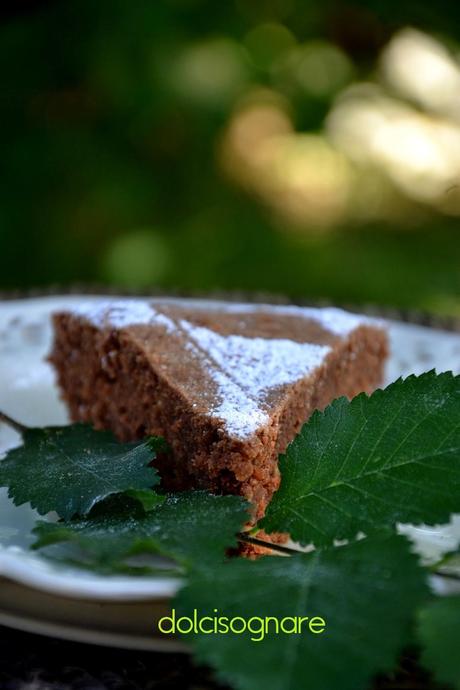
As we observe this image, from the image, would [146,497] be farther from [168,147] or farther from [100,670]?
[168,147]

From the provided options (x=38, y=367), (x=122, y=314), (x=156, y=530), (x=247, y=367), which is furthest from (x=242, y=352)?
(x=38, y=367)

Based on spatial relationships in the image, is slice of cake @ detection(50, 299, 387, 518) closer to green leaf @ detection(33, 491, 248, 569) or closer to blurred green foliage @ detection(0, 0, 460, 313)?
green leaf @ detection(33, 491, 248, 569)

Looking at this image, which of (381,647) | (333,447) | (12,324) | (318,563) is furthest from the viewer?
(12,324)

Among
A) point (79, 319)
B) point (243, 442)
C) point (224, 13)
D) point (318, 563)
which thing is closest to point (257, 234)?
point (224, 13)

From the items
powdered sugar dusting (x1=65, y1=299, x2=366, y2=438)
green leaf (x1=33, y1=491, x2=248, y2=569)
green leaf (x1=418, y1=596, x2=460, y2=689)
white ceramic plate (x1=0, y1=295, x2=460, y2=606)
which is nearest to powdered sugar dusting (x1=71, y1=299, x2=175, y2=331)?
powdered sugar dusting (x1=65, y1=299, x2=366, y2=438)

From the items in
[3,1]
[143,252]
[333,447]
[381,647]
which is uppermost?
[3,1]

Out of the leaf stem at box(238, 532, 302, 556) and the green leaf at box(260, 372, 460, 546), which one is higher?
the green leaf at box(260, 372, 460, 546)

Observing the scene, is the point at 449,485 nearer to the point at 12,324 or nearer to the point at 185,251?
the point at 12,324
